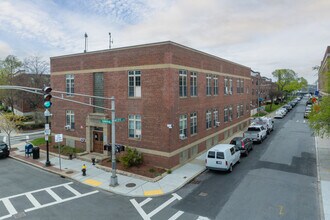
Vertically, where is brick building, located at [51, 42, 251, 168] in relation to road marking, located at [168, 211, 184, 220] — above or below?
above

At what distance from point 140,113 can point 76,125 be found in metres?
8.62

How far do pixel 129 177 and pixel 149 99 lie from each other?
20.1 feet

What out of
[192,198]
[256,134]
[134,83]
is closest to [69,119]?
[134,83]

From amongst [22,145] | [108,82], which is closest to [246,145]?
[108,82]

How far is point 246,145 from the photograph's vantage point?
2311cm

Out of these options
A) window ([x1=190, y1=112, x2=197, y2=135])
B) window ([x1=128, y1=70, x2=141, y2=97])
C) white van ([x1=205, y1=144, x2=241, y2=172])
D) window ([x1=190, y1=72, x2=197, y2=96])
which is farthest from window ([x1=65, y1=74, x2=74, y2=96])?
white van ([x1=205, y1=144, x2=241, y2=172])

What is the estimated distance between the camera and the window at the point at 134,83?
19.5 m

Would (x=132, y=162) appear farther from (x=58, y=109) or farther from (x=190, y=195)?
(x=58, y=109)

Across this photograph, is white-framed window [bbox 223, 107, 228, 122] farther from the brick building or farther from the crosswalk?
the crosswalk

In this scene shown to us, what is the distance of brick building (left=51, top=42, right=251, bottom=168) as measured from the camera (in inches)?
720

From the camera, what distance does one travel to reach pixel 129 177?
56.1ft

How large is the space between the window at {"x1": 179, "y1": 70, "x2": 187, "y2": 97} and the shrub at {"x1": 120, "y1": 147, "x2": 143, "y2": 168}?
6.01 metres

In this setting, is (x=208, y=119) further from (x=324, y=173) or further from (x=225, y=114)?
(x=324, y=173)

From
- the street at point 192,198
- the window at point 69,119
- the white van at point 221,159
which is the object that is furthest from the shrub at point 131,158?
the window at point 69,119
